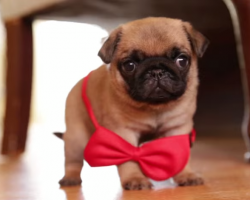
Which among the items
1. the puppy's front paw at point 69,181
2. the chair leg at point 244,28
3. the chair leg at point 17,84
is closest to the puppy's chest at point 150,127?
the puppy's front paw at point 69,181

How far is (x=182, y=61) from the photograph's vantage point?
1.68 meters

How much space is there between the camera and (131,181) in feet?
5.33

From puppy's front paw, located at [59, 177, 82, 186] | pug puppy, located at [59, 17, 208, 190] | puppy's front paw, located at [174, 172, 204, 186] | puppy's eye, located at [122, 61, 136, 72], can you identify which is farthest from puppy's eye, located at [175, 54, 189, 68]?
puppy's front paw, located at [59, 177, 82, 186]

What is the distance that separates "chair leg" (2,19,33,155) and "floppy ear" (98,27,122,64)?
A: 1.16m

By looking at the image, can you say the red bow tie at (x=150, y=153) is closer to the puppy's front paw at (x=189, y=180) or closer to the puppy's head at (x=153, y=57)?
the puppy's front paw at (x=189, y=180)

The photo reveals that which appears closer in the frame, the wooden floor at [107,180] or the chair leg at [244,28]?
the wooden floor at [107,180]

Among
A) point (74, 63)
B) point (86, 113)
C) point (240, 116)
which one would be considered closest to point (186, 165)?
point (86, 113)

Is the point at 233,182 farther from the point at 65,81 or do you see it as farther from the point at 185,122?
the point at 65,81

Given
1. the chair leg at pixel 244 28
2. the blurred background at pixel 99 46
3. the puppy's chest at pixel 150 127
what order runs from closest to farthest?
1. the puppy's chest at pixel 150 127
2. the chair leg at pixel 244 28
3. the blurred background at pixel 99 46

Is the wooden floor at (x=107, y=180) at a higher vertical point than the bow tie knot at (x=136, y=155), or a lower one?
lower

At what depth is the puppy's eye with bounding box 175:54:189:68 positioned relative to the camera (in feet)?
5.48

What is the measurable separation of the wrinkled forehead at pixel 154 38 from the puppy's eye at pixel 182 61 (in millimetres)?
25

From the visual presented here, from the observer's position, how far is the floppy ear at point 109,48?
1.71 meters

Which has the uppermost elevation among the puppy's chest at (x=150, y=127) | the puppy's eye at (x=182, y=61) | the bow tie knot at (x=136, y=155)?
the puppy's eye at (x=182, y=61)
